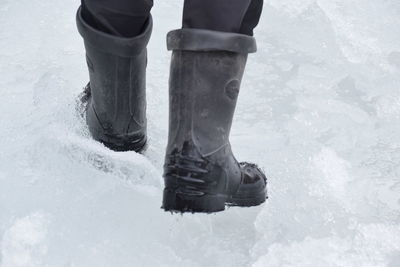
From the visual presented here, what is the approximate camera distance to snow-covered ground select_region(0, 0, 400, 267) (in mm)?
1470

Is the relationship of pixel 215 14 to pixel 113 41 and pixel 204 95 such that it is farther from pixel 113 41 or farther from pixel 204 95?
pixel 113 41

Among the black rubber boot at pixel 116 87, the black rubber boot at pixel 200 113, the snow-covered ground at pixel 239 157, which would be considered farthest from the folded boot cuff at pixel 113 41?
the snow-covered ground at pixel 239 157

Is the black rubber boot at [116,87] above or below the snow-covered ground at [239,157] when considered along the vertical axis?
above


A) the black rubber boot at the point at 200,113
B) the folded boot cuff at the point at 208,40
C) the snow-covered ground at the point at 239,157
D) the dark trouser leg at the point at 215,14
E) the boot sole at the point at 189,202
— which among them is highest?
the dark trouser leg at the point at 215,14

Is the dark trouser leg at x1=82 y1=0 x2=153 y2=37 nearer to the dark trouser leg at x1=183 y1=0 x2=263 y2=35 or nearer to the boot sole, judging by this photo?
the dark trouser leg at x1=183 y1=0 x2=263 y2=35

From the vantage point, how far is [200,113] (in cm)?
138

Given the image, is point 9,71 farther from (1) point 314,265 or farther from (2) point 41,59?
(1) point 314,265

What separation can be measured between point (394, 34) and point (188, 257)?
2.15 m

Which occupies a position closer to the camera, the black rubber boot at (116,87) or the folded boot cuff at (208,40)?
the folded boot cuff at (208,40)

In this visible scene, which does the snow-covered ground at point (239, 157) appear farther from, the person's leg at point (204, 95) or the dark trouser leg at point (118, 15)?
the dark trouser leg at point (118, 15)

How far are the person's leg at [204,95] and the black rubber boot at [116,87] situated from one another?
191 millimetres

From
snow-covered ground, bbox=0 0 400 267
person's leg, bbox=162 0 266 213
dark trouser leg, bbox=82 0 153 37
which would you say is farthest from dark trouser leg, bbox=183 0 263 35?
snow-covered ground, bbox=0 0 400 267

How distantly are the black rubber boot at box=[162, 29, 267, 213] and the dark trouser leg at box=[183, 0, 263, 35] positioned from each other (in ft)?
0.08

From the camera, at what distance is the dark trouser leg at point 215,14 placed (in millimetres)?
1327
